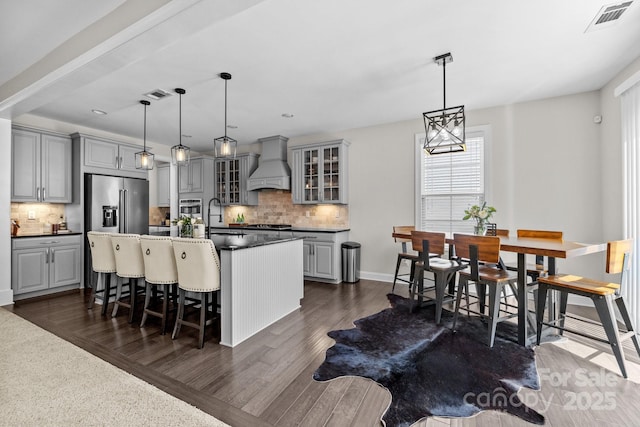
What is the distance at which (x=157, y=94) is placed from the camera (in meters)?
3.73

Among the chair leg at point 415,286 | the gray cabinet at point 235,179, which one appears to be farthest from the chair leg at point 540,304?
the gray cabinet at point 235,179

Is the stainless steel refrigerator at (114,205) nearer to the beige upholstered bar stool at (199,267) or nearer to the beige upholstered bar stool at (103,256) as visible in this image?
the beige upholstered bar stool at (103,256)

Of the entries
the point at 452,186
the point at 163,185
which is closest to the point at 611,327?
the point at 452,186

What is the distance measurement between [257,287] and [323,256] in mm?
2226

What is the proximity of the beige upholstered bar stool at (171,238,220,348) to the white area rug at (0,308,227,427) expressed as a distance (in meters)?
0.70

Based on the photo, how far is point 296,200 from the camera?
568 cm

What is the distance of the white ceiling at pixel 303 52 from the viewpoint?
86.0 inches

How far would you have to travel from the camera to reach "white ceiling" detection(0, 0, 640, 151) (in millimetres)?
2186

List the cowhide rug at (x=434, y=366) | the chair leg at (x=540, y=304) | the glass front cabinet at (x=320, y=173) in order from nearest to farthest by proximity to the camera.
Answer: the cowhide rug at (x=434, y=366) → the chair leg at (x=540, y=304) → the glass front cabinet at (x=320, y=173)

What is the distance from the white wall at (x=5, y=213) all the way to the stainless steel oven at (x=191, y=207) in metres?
2.95

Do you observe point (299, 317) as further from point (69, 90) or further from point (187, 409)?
point (69, 90)

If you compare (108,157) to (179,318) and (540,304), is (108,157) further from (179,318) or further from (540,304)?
(540,304)

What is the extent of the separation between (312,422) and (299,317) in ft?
5.51

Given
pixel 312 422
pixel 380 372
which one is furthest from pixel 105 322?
pixel 380 372
